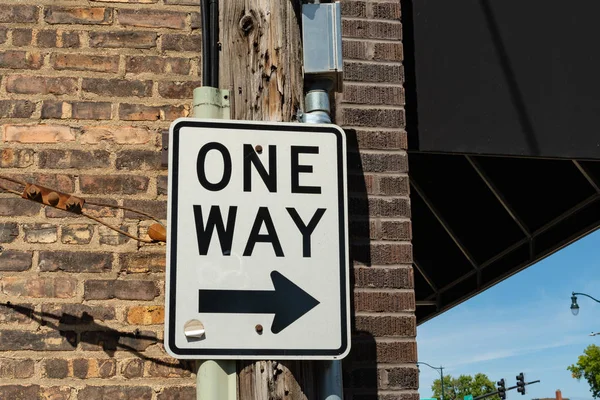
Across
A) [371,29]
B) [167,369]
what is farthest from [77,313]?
[371,29]

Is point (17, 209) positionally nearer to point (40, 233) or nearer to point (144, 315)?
point (40, 233)

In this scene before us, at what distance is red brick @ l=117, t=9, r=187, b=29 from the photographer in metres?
4.39

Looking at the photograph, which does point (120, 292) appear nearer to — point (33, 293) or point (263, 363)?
point (33, 293)

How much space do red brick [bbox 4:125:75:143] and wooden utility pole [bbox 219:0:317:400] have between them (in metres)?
1.53

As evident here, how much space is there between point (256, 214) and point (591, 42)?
3.20m

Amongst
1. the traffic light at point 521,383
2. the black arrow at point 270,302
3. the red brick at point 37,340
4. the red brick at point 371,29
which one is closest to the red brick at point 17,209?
the red brick at point 37,340

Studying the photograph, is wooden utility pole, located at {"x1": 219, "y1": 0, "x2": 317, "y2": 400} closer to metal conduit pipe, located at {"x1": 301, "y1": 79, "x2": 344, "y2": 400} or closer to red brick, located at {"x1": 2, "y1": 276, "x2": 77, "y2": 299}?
metal conduit pipe, located at {"x1": 301, "y1": 79, "x2": 344, "y2": 400}

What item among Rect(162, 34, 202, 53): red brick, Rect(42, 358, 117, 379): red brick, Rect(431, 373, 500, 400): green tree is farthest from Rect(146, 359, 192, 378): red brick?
Rect(431, 373, 500, 400): green tree

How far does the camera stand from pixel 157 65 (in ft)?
14.2

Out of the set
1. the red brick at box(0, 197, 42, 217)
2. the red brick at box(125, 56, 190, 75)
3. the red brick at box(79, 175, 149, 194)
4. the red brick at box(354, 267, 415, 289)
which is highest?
the red brick at box(125, 56, 190, 75)

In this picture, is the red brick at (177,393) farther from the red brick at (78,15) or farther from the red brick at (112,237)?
the red brick at (78,15)

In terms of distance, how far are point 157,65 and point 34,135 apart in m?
0.65

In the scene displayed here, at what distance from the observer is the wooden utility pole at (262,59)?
9.17 ft

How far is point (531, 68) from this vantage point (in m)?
4.98
